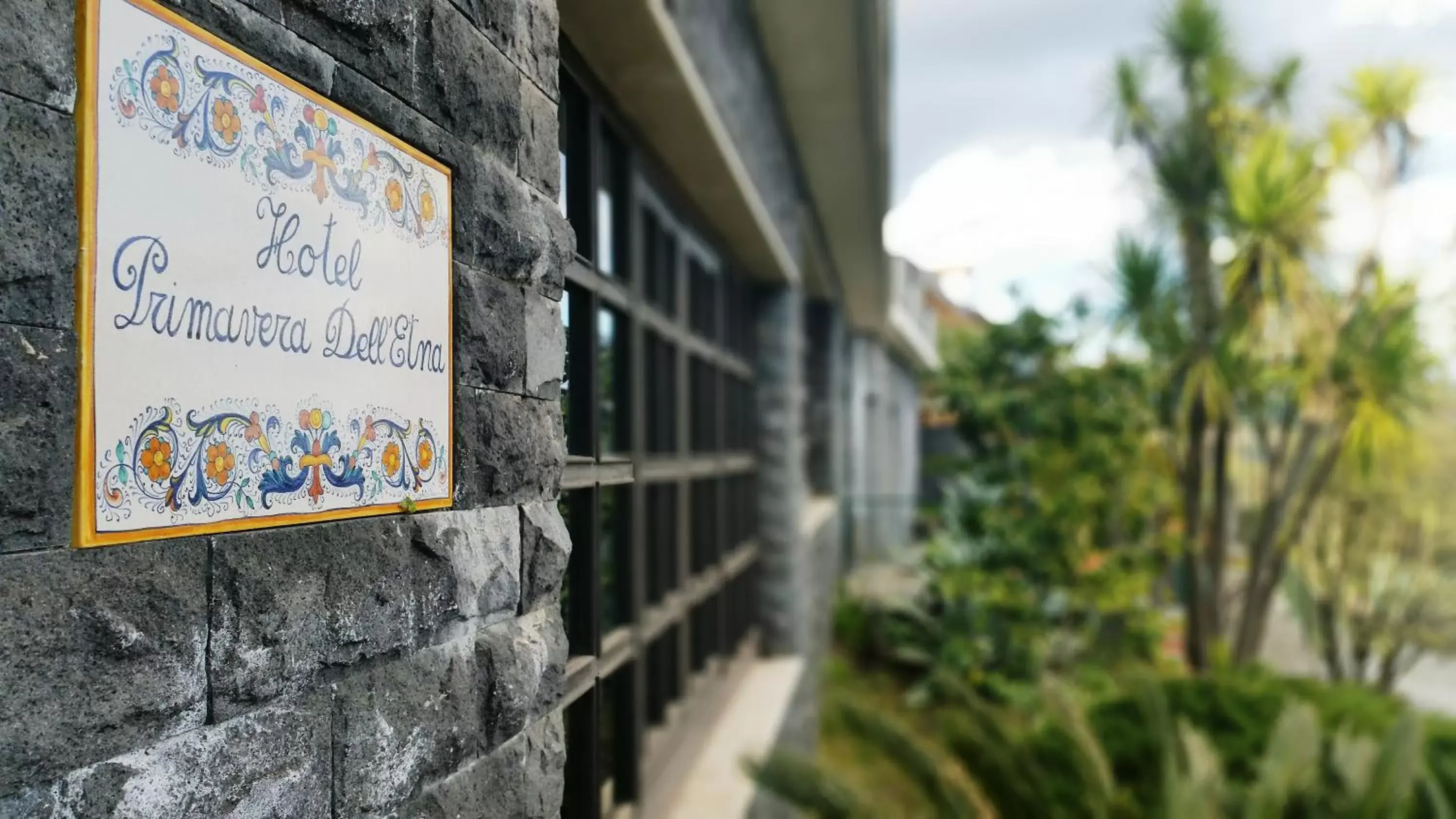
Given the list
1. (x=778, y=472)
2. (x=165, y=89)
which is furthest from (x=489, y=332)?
(x=778, y=472)

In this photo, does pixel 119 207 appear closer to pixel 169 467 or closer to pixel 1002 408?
pixel 169 467

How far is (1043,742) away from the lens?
146 inches

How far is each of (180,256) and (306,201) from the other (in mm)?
167

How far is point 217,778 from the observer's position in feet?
2.63

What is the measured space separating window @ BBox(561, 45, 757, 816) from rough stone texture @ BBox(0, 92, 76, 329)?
41.1 inches

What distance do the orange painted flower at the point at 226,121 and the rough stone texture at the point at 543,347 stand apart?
507 mm

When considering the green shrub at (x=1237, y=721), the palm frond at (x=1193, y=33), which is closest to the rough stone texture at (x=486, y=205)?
the green shrub at (x=1237, y=721)

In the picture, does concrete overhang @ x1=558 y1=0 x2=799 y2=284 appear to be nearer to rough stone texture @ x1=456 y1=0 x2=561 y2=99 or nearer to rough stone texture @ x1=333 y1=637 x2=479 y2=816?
rough stone texture @ x1=456 y1=0 x2=561 y2=99

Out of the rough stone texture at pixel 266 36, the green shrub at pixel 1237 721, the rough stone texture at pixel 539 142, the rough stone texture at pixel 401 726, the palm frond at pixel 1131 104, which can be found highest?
the palm frond at pixel 1131 104

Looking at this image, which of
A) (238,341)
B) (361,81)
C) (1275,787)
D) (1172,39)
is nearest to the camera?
(238,341)

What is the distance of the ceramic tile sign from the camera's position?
722 millimetres

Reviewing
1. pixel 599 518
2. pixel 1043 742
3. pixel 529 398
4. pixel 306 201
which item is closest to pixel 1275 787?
pixel 1043 742

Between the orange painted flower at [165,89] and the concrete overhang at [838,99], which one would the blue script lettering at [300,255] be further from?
the concrete overhang at [838,99]

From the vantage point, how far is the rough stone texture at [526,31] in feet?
3.96
